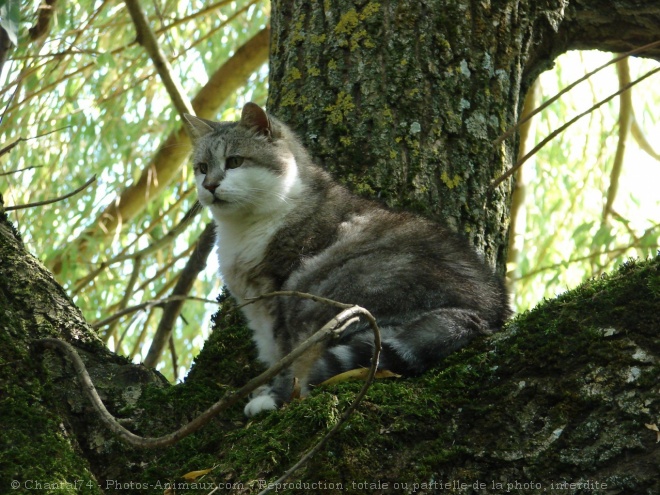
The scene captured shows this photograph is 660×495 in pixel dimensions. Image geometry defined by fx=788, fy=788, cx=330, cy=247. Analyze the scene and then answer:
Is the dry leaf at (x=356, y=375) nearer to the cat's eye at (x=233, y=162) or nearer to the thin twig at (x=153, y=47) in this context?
the cat's eye at (x=233, y=162)

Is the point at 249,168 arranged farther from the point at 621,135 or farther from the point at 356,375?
the point at 621,135

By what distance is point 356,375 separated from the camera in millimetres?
2221

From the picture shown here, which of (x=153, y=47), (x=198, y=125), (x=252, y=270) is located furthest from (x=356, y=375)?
(x=153, y=47)

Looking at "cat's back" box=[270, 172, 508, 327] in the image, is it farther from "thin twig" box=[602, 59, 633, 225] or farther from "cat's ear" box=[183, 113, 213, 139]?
"thin twig" box=[602, 59, 633, 225]

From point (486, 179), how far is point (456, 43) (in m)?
0.57

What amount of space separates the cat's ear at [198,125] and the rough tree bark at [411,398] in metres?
0.94

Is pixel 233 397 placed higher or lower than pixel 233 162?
lower

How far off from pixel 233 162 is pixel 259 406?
1.38 metres

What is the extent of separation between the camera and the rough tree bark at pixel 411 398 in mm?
1683

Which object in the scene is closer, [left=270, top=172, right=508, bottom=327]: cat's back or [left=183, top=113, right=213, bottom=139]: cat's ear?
[left=270, top=172, right=508, bottom=327]: cat's back

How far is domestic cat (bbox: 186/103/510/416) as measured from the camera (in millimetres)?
2379

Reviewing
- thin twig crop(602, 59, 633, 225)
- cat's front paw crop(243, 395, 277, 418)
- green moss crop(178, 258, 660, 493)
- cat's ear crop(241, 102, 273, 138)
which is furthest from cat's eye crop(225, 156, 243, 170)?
thin twig crop(602, 59, 633, 225)

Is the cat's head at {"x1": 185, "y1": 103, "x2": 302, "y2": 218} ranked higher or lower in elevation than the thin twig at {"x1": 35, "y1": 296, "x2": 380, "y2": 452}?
higher

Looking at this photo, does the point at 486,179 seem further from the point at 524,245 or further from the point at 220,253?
the point at 524,245
